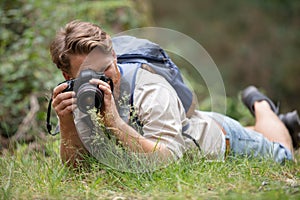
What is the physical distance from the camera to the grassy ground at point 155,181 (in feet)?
6.97

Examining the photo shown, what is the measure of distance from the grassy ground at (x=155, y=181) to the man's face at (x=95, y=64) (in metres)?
0.50

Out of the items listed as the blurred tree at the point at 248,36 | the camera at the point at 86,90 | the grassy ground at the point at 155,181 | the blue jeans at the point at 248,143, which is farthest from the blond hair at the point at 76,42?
the blurred tree at the point at 248,36

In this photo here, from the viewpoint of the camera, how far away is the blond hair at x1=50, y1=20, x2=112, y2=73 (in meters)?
2.58

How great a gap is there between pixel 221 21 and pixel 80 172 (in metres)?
12.7

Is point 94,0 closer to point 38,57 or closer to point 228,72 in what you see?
point 38,57

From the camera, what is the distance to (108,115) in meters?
2.45

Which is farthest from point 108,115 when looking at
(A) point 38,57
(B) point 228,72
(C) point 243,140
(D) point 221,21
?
(D) point 221,21

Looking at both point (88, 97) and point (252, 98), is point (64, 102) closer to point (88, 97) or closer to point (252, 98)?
point (88, 97)

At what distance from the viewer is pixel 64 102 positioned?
247 cm

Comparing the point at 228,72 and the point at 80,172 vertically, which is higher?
the point at 80,172

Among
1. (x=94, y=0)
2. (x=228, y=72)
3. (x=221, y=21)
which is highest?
(x=94, y=0)

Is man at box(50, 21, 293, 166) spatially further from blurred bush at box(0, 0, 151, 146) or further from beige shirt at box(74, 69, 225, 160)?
Result: blurred bush at box(0, 0, 151, 146)

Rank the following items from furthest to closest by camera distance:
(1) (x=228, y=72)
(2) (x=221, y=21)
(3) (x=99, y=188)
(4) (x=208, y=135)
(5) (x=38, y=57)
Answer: (2) (x=221, y=21)
(1) (x=228, y=72)
(5) (x=38, y=57)
(4) (x=208, y=135)
(3) (x=99, y=188)

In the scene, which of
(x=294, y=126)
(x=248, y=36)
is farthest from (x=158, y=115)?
(x=248, y=36)
